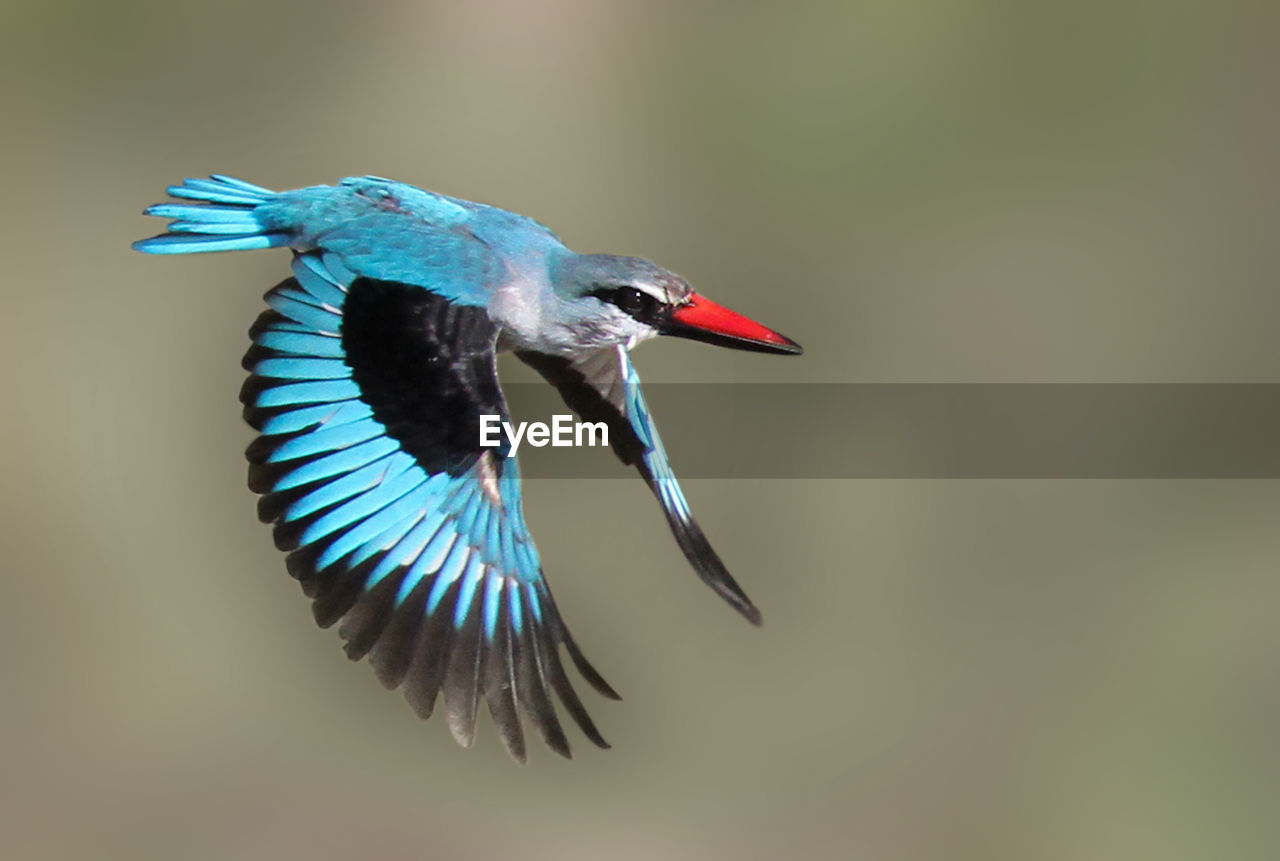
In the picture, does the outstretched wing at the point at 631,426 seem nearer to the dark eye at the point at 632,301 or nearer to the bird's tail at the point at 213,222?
the dark eye at the point at 632,301

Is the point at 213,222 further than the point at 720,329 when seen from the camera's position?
Yes

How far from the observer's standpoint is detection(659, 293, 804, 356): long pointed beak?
33.8 inches

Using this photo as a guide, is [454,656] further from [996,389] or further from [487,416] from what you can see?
[996,389]

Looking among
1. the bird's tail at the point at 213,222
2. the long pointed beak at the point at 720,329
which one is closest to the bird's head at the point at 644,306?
the long pointed beak at the point at 720,329

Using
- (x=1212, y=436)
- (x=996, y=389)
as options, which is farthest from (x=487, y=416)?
(x=1212, y=436)

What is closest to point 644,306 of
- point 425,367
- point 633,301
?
point 633,301

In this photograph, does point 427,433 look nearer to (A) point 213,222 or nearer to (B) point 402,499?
(B) point 402,499

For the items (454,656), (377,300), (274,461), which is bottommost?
(454,656)

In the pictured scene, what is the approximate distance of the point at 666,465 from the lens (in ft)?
2.97

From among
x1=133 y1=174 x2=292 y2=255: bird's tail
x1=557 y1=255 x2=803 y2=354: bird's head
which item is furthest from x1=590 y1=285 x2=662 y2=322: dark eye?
x1=133 y1=174 x2=292 y2=255: bird's tail

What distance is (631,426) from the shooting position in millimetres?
931

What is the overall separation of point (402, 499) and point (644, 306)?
20 centimetres

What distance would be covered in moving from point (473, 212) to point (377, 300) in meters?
0.10

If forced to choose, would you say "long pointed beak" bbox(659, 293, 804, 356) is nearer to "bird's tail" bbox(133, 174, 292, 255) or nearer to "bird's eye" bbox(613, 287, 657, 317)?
"bird's eye" bbox(613, 287, 657, 317)
